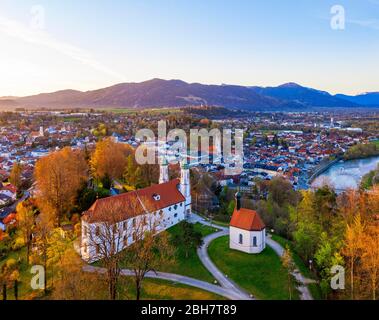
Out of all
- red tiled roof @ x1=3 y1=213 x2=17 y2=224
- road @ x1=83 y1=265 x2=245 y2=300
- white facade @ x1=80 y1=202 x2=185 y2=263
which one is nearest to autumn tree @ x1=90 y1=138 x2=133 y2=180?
red tiled roof @ x1=3 y1=213 x2=17 y2=224

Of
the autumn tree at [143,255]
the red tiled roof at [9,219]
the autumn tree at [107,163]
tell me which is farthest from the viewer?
the autumn tree at [107,163]

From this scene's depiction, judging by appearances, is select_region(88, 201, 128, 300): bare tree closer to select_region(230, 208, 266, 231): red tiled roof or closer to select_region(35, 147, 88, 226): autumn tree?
select_region(35, 147, 88, 226): autumn tree

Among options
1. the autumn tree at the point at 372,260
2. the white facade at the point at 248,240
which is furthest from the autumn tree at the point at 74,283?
the autumn tree at the point at 372,260

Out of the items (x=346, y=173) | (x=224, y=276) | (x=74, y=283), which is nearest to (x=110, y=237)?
(x=74, y=283)

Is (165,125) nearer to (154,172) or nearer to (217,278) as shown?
(154,172)

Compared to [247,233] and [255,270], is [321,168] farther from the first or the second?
[255,270]

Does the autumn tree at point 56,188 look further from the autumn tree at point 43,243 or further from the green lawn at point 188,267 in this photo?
the green lawn at point 188,267
